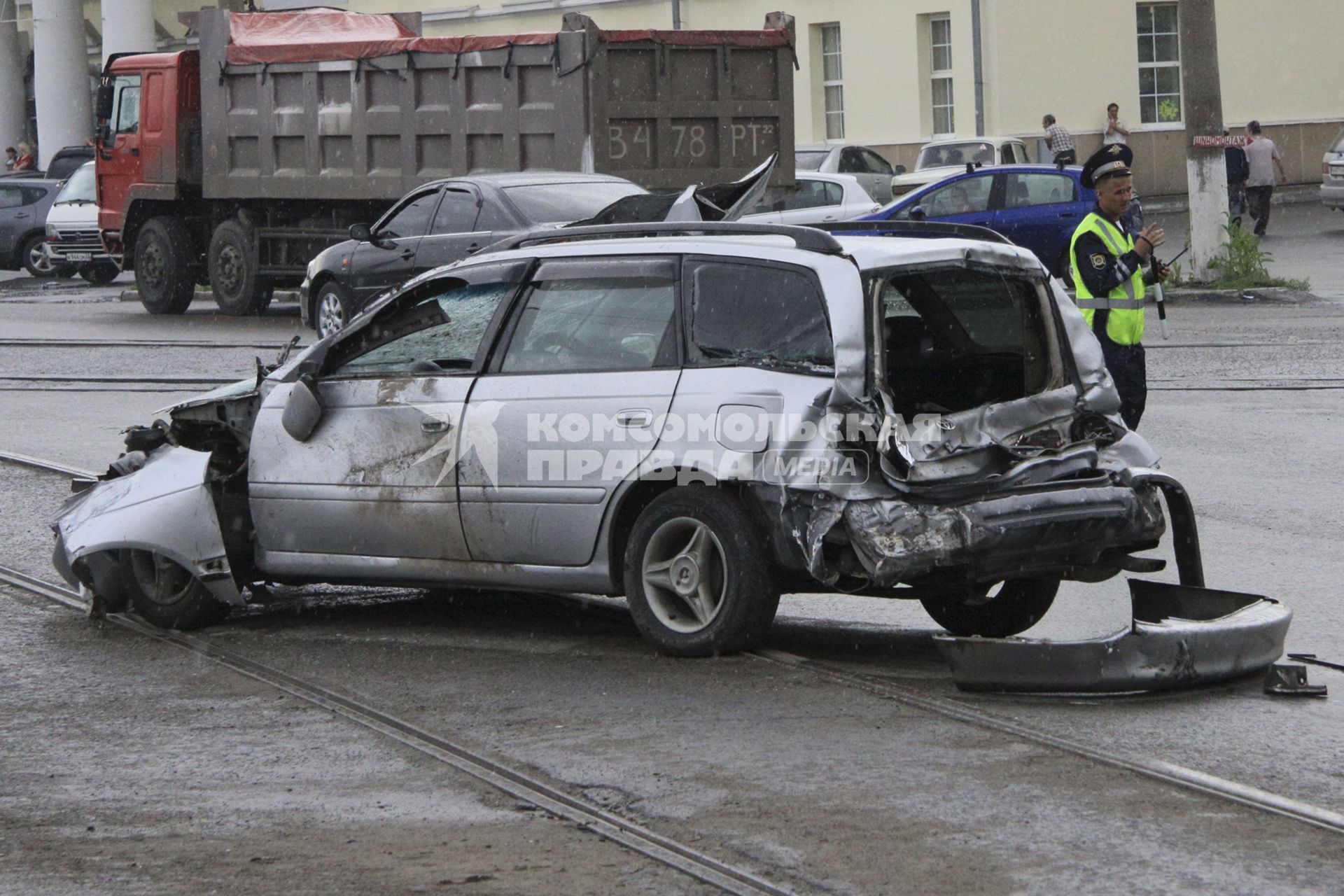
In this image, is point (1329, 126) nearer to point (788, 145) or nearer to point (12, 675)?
point (788, 145)

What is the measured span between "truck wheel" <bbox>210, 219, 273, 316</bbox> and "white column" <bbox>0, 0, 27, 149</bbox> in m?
25.2

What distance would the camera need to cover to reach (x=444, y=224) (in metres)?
17.0

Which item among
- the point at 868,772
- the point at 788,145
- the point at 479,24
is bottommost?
the point at 868,772

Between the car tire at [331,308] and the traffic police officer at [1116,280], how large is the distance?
31.6ft

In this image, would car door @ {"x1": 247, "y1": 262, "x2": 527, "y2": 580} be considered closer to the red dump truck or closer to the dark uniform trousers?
the dark uniform trousers

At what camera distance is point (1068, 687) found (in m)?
6.21

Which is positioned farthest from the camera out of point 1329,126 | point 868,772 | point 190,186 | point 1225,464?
point 1329,126

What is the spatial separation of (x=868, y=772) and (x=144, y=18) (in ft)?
126

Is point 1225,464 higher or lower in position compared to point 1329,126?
lower

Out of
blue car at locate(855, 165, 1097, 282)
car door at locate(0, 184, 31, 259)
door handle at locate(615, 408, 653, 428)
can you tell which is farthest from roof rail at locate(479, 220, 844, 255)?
car door at locate(0, 184, 31, 259)

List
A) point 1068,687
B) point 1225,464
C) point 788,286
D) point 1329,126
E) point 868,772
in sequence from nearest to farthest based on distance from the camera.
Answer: point 868,772
point 1068,687
point 788,286
point 1225,464
point 1329,126

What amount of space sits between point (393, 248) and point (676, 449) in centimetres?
1086

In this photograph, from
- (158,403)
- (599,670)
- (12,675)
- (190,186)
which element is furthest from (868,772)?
(190,186)

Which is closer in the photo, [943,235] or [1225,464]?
[943,235]
